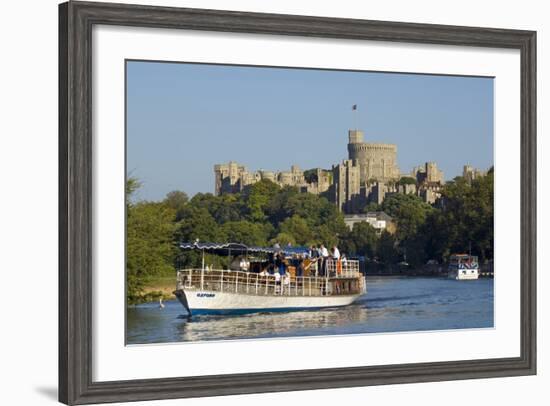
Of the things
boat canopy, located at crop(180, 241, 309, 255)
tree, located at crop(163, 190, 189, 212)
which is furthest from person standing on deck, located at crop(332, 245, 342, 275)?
tree, located at crop(163, 190, 189, 212)

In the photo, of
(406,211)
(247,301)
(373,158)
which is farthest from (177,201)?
(406,211)

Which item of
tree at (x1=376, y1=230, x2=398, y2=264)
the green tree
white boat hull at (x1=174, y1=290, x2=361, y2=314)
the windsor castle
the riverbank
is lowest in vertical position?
white boat hull at (x1=174, y1=290, x2=361, y2=314)

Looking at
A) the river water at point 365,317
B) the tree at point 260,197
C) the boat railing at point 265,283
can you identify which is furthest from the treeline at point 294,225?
the river water at point 365,317

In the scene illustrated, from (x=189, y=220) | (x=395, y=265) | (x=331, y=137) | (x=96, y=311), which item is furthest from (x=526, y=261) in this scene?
(x=96, y=311)

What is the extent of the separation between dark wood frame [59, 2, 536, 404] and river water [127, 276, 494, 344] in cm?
32

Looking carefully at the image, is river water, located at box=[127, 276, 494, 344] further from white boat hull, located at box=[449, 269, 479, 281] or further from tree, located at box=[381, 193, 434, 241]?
tree, located at box=[381, 193, 434, 241]

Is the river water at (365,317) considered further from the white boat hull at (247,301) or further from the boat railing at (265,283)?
the boat railing at (265,283)

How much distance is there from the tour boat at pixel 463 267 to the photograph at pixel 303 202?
0.01 metres

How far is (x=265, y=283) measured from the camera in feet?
35.1

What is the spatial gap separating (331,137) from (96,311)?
7.85 ft

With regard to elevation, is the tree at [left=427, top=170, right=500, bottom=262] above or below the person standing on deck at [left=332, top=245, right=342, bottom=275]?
above

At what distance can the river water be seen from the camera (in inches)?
401

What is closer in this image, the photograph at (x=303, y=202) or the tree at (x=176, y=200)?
the photograph at (x=303, y=202)

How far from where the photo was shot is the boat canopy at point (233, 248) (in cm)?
1031
